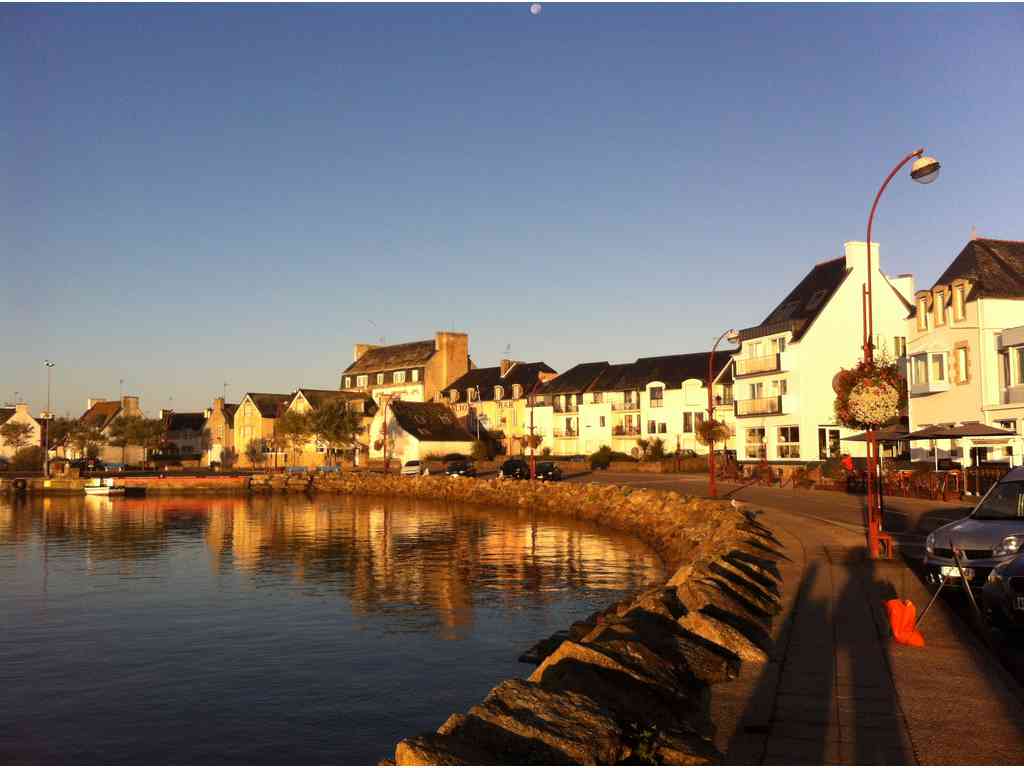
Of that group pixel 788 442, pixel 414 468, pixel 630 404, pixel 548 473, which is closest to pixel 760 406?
pixel 788 442

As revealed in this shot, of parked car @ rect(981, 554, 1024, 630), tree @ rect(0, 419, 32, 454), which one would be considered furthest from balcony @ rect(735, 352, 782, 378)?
tree @ rect(0, 419, 32, 454)

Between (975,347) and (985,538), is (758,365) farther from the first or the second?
(985,538)

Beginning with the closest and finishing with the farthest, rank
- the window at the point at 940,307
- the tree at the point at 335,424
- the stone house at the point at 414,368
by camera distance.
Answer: the window at the point at 940,307
the tree at the point at 335,424
the stone house at the point at 414,368

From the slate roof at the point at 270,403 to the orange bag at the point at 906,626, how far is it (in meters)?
112

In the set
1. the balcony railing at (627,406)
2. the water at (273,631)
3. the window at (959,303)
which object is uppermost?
the window at (959,303)

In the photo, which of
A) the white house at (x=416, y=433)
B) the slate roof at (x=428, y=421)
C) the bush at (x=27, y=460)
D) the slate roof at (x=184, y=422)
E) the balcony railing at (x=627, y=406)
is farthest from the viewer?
the slate roof at (x=184, y=422)

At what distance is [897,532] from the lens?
26.6 m

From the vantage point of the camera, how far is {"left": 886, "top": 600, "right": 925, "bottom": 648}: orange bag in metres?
12.4

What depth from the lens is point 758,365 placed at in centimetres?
6656

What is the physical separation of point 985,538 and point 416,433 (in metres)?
84.6

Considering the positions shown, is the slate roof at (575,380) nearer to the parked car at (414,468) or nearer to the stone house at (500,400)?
the stone house at (500,400)

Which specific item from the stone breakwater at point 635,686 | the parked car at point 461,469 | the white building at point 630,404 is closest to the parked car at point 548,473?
the parked car at point 461,469

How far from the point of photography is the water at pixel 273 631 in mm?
15039

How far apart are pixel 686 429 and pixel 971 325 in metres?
45.6
